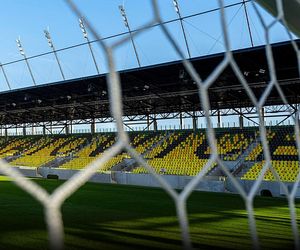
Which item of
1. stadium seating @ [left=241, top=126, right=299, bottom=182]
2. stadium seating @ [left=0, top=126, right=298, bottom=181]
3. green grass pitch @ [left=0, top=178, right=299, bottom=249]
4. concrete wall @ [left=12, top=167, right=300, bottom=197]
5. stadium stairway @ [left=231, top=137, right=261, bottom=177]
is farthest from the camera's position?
stadium seating @ [left=0, top=126, right=298, bottom=181]

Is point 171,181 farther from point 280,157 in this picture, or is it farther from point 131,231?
point 131,231

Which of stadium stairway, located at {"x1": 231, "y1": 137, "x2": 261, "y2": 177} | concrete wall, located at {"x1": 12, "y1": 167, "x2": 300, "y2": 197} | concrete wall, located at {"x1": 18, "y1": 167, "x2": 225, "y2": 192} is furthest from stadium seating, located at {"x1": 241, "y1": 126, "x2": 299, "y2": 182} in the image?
concrete wall, located at {"x1": 18, "y1": 167, "x2": 225, "y2": 192}

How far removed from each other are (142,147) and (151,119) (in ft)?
20.3

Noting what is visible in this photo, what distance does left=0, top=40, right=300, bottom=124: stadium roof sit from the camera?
15078 millimetres

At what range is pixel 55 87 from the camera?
21328mm

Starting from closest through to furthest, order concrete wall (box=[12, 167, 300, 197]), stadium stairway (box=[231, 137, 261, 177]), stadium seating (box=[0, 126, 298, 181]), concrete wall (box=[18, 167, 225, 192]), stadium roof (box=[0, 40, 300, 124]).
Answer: concrete wall (box=[12, 167, 300, 197])
stadium roof (box=[0, 40, 300, 124])
concrete wall (box=[18, 167, 225, 192])
stadium stairway (box=[231, 137, 261, 177])
stadium seating (box=[0, 126, 298, 181])

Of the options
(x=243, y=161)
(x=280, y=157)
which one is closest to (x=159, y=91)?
(x=243, y=161)

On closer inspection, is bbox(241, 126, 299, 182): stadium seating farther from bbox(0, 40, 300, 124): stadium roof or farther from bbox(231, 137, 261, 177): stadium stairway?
bbox(0, 40, 300, 124): stadium roof

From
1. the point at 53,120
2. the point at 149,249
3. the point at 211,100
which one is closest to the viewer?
the point at 149,249

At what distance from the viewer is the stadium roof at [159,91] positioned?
15078 mm

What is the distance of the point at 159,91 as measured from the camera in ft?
67.1

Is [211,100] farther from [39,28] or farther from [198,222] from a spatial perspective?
[198,222]

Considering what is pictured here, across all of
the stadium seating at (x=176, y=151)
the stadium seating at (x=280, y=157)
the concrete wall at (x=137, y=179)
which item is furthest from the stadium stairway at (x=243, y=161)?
the concrete wall at (x=137, y=179)

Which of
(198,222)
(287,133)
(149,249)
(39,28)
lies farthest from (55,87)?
(149,249)
